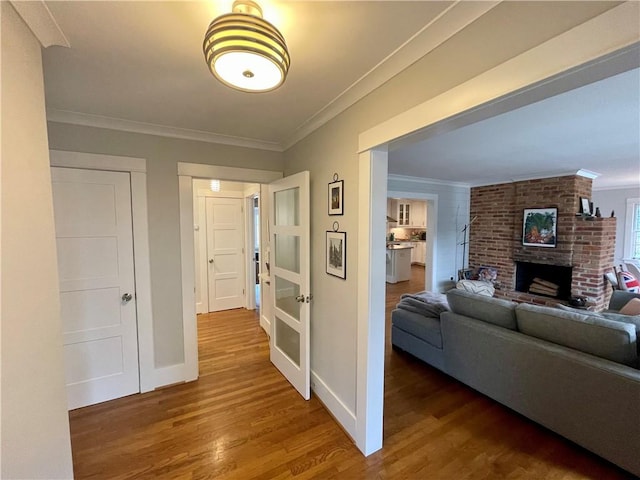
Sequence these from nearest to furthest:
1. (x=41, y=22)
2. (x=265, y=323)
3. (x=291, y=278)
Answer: (x=41, y=22) → (x=291, y=278) → (x=265, y=323)

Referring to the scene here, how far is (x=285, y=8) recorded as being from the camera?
1.09m

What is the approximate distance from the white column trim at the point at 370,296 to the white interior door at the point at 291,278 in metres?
0.63

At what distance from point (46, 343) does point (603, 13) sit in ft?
7.31

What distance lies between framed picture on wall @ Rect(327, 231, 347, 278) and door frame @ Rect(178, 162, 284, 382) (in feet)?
4.10

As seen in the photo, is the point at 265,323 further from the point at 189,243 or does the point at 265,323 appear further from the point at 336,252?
the point at 336,252

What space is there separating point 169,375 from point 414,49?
315cm

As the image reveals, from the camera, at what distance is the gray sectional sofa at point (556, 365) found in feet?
5.40

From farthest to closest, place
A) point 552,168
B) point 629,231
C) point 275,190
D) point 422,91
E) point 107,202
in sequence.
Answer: point 629,231, point 552,168, point 275,190, point 107,202, point 422,91

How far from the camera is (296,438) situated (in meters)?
Answer: 1.95

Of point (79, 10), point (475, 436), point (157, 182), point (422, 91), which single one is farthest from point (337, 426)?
point (79, 10)

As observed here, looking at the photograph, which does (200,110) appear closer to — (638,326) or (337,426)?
(337,426)

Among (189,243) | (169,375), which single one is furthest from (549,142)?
(169,375)

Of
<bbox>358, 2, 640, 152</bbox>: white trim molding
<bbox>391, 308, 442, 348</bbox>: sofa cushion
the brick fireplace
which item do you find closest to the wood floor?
<bbox>391, 308, 442, 348</bbox>: sofa cushion

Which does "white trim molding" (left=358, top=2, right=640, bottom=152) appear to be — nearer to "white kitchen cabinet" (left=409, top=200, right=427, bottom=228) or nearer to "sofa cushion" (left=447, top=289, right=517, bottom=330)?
"sofa cushion" (left=447, top=289, right=517, bottom=330)
